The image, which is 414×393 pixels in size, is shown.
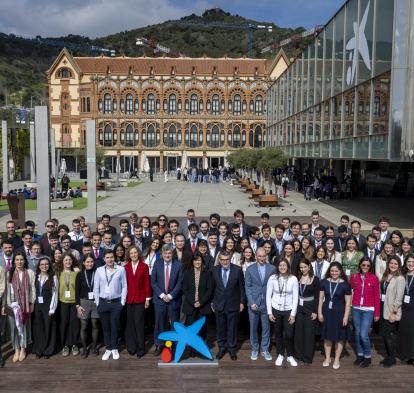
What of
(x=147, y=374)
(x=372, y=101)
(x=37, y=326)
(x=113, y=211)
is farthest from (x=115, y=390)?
(x=113, y=211)

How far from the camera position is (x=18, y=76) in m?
133

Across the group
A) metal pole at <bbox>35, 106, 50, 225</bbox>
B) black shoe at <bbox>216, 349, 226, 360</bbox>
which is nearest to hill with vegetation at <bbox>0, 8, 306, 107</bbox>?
metal pole at <bbox>35, 106, 50, 225</bbox>

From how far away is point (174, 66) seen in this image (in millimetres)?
70875

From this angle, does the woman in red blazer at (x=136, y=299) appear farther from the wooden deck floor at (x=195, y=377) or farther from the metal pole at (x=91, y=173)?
the metal pole at (x=91, y=173)

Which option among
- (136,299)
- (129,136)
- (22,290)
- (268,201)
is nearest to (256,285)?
(136,299)

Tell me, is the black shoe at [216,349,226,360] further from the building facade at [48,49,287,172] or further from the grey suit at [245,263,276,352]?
the building facade at [48,49,287,172]

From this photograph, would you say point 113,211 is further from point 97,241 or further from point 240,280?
point 240,280

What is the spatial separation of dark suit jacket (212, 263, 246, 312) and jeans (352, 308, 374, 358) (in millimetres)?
1675

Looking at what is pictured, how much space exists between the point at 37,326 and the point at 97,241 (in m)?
1.73

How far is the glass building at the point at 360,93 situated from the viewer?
16.6m

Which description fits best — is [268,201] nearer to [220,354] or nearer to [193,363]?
[220,354]

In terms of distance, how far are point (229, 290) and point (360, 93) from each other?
15578 mm

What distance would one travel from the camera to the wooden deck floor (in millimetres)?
6211

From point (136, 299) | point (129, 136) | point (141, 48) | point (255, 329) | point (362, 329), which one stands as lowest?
point (255, 329)
